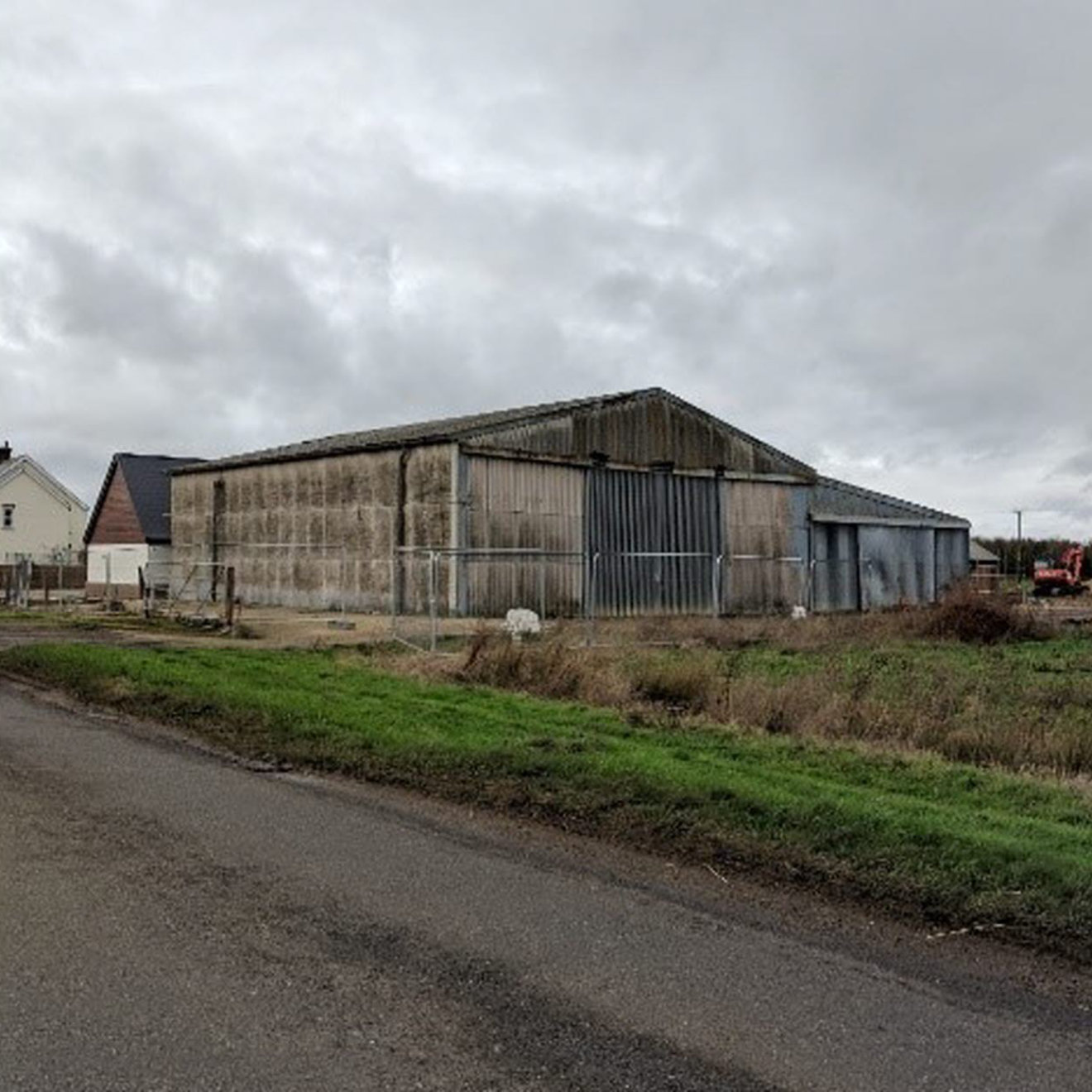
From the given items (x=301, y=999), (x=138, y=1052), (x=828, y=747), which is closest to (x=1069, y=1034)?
(x=301, y=999)

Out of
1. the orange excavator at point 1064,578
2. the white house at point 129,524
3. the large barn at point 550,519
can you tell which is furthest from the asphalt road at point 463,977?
the orange excavator at point 1064,578

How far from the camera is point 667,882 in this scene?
6832mm

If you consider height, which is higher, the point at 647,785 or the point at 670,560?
the point at 670,560

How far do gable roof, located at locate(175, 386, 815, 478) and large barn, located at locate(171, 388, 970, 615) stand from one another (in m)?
0.08

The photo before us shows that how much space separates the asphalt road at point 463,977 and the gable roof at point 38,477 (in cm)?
6827

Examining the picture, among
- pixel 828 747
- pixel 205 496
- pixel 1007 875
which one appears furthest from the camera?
pixel 205 496

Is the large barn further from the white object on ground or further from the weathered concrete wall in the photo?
the white object on ground

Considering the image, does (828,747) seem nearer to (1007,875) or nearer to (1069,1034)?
(1007,875)

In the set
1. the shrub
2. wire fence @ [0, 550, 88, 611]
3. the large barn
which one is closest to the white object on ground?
the large barn

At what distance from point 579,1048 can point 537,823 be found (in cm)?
390

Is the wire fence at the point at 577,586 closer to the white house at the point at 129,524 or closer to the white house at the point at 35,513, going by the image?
the white house at the point at 129,524

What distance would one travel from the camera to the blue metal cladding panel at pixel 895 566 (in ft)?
155

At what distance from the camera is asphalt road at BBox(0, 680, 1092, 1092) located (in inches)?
167

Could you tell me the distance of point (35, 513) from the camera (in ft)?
234
